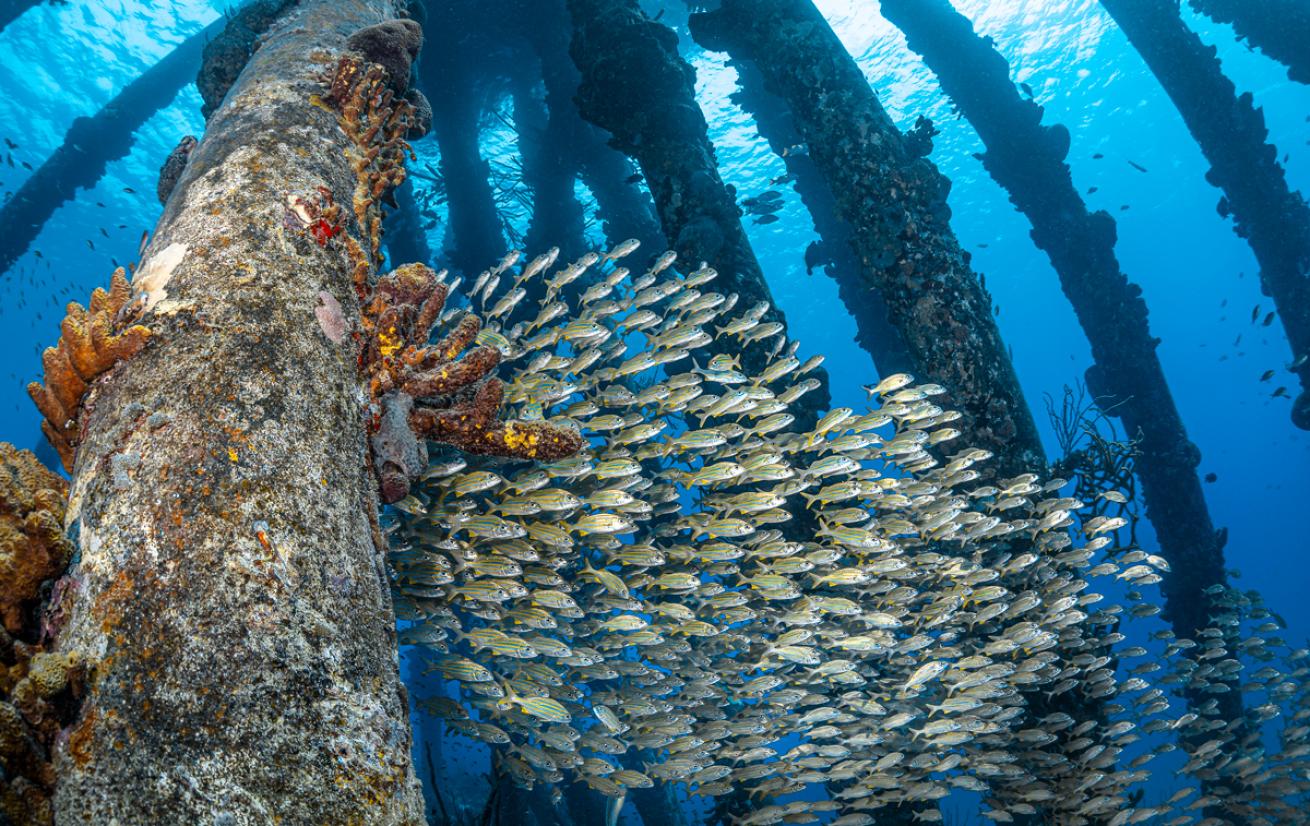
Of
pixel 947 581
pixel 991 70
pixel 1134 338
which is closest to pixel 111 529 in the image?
pixel 947 581

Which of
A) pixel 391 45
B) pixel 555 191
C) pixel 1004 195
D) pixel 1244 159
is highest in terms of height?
pixel 1004 195

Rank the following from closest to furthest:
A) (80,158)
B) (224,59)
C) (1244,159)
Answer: (224,59), (1244,159), (80,158)

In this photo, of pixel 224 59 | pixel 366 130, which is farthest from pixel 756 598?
pixel 224 59

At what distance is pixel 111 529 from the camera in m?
1.62

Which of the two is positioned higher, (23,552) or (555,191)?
(555,191)

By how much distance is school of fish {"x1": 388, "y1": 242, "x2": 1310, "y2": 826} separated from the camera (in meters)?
5.18

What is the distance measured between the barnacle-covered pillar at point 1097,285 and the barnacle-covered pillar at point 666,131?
23.8 feet

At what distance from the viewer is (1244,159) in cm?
1181

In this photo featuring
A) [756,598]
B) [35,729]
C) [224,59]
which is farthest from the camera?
[756,598]

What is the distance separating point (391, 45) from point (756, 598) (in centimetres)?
590

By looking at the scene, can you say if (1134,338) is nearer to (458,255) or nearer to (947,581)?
(947,581)

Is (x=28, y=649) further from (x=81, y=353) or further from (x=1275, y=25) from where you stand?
(x=1275, y=25)

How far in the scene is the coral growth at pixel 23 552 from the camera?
1715 millimetres

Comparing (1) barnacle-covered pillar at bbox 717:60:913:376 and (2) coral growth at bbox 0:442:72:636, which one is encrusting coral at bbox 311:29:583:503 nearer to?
(2) coral growth at bbox 0:442:72:636
